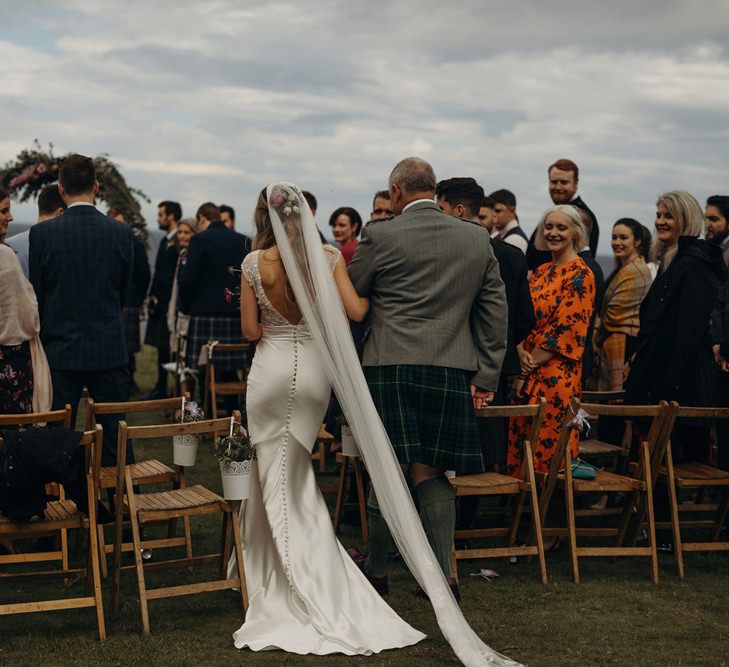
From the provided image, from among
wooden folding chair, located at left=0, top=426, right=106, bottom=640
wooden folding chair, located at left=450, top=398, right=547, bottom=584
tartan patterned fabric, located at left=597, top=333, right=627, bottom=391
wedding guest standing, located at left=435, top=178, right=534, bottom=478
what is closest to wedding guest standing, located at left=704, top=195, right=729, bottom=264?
tartan patterned fabric, located at left=597, top=333, right=627, bottom=391

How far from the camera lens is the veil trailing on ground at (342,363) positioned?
492 cm

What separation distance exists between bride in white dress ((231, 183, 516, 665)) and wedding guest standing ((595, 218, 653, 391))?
3306mm

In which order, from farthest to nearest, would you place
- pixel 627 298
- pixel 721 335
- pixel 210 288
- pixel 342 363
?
1. pixel 210 288
2. pixel 627 298
3. pixel 721 335
4. pixel 342 363

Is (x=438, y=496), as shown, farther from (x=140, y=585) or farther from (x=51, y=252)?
(x=51, y=252)

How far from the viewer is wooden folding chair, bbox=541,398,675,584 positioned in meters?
5.79

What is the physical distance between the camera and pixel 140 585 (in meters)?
4.84

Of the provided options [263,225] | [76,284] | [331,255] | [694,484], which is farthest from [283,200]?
[694,484]

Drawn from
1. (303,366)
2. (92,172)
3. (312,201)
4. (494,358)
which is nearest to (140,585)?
(303,366)

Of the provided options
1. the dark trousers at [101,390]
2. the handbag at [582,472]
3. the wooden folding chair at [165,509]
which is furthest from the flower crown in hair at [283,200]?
the handbag at [582,472]

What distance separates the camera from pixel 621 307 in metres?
8.03

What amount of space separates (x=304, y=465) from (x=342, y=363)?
0.67 m

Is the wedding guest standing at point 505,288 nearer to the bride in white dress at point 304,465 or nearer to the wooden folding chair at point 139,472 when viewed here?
the bride in white dress at point 304,465

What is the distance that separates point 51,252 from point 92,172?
530 mm

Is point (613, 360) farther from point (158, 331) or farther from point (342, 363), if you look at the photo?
point (158, 331)
